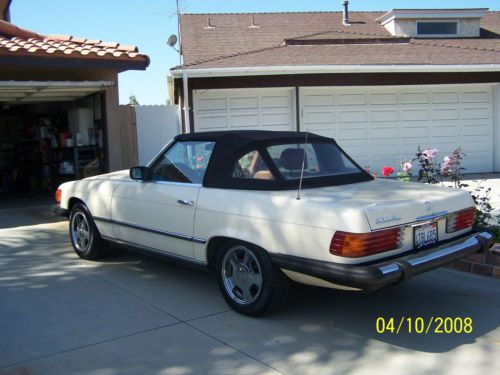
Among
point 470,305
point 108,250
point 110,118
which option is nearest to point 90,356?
point 108,250

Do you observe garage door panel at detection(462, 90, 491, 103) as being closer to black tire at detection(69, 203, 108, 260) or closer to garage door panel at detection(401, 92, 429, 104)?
garage door panel at detection(401, 92, 429, 104)

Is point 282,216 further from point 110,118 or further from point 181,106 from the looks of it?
point 181,106

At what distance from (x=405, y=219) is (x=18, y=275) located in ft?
13.2

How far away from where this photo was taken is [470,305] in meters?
4.72

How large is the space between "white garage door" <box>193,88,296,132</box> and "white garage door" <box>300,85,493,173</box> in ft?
1.61

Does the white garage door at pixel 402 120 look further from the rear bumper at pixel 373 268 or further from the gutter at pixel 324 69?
the rear bumper at pixel 373 268

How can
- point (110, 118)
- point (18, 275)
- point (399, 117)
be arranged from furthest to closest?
point (399, 117)
point (110, 118)
point (18, 275)

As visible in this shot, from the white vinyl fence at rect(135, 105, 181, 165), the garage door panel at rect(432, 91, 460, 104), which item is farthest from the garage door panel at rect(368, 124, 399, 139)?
the white vinyl fence at rect(135, 105, 181, 165)

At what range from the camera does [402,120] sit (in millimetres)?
14109

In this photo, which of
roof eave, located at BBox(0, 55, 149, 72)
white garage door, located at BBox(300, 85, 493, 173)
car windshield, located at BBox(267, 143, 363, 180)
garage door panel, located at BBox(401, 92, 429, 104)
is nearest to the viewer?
car windshield, located at BBox(267, 143, 363, 180)

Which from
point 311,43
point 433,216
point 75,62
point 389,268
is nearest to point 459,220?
point 433,216

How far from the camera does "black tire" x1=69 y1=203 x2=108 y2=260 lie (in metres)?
6.15

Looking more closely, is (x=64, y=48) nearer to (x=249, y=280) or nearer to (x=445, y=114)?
(x=249, y=280)

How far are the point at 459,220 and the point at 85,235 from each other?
4070 millimetres
